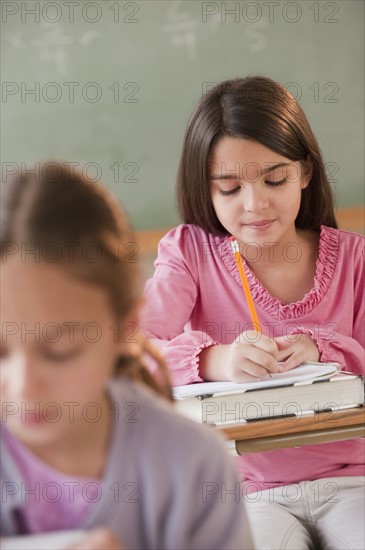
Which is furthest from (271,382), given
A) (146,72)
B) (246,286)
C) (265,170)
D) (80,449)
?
(146,72)

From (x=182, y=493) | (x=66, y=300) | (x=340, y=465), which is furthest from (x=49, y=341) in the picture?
(x=340, y=465)

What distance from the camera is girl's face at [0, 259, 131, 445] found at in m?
0.62

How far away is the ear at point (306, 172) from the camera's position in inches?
66.7

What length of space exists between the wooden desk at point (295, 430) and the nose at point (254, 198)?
0.47m

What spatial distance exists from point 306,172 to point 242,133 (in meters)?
0.19

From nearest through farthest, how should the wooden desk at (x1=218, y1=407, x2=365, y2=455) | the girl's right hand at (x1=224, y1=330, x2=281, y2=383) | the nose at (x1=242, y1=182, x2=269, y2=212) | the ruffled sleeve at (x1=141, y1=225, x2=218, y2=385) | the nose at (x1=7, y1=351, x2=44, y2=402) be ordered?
the nose at (x1=7, y1=351, x2=44, y2=402) → the wooden desk at (x1=218, y1=407, x2=365, y2=455) → the girl's right hand at (x1=224, y1=330, x2=281, y2=383) → the ruffled sleeve at (x1=141, y1=225, x2=218, y2=385) → the nose at (x1=242, y1=182, x2=269, y2=212)

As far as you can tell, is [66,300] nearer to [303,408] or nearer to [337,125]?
[303,408]

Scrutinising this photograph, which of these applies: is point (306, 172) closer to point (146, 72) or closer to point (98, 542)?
point (146, 72)

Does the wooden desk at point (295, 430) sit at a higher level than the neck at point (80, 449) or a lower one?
lower

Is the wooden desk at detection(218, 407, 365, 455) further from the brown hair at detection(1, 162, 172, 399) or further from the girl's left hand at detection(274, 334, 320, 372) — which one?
the brown hair at detection(1, 162, 172, 399)

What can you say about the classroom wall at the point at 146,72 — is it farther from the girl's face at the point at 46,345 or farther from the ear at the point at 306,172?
the girl's face at the point at 46,345

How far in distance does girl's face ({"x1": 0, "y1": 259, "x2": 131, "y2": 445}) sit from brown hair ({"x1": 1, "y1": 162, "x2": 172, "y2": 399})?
1cm

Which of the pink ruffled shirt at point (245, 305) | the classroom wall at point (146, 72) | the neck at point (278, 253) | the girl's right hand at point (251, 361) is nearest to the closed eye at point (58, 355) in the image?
the girl's right hand at point (251, 361)

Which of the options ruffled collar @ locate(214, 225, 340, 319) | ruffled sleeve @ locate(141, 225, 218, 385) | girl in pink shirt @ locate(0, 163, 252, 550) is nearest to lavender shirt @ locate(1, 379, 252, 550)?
girl in pink shirt @ locate(0, 163, 252, 550)
